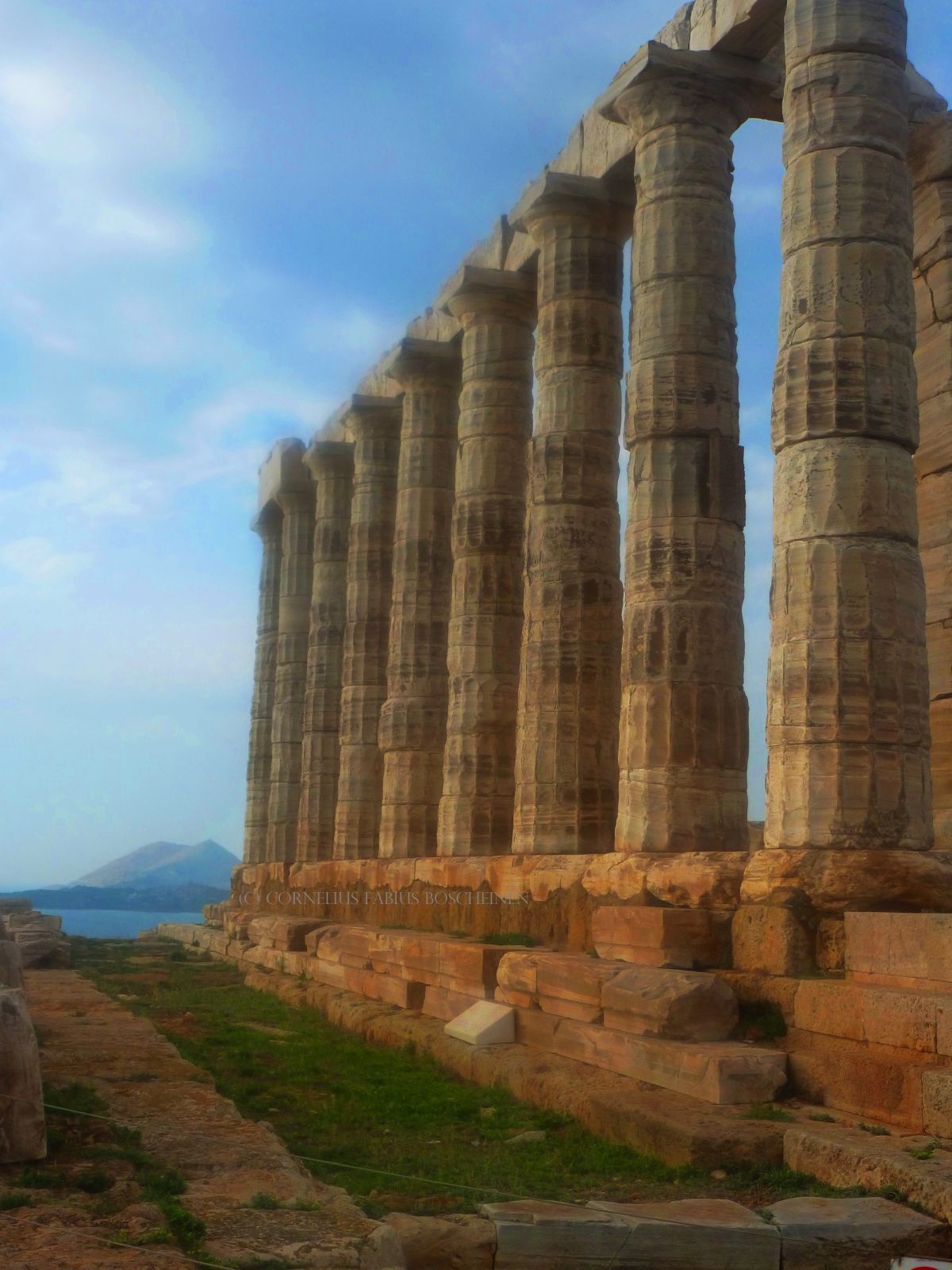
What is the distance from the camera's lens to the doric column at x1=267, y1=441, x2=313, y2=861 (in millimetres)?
33844

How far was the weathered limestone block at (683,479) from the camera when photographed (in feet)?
48.9

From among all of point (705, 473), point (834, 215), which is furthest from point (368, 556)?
point (834, 215)

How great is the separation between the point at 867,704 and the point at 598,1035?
377 cm

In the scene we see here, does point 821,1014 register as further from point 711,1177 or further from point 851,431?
point 851,431

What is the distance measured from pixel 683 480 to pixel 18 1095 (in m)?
10.8

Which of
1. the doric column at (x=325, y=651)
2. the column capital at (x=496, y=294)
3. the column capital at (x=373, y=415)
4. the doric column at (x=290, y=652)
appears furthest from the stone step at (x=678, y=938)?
the doric column at (x=290, y=652)

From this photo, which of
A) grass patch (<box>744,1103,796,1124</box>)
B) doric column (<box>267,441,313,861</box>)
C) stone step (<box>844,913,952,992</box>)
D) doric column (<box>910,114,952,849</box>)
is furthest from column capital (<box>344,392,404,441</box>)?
grass patch (<box>744,1103,796,1124</box>)

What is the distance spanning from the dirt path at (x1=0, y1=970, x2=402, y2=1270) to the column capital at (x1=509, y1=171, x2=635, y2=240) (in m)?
13.3

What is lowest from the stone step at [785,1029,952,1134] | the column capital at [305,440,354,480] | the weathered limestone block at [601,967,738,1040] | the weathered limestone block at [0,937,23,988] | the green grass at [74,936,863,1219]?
the green grass at [74,936,863,1219]

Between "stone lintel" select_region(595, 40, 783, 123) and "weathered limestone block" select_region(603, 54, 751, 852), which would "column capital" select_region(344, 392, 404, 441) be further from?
"stone lintel" select_region(595, 40, 783, 123)

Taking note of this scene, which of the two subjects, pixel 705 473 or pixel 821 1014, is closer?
pixel 821 1014

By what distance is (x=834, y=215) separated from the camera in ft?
42.0

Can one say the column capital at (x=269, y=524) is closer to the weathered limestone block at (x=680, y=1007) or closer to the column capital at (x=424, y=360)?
the column capital at (x=424, y=360)

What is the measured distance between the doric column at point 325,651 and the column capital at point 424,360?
21.3 feet
